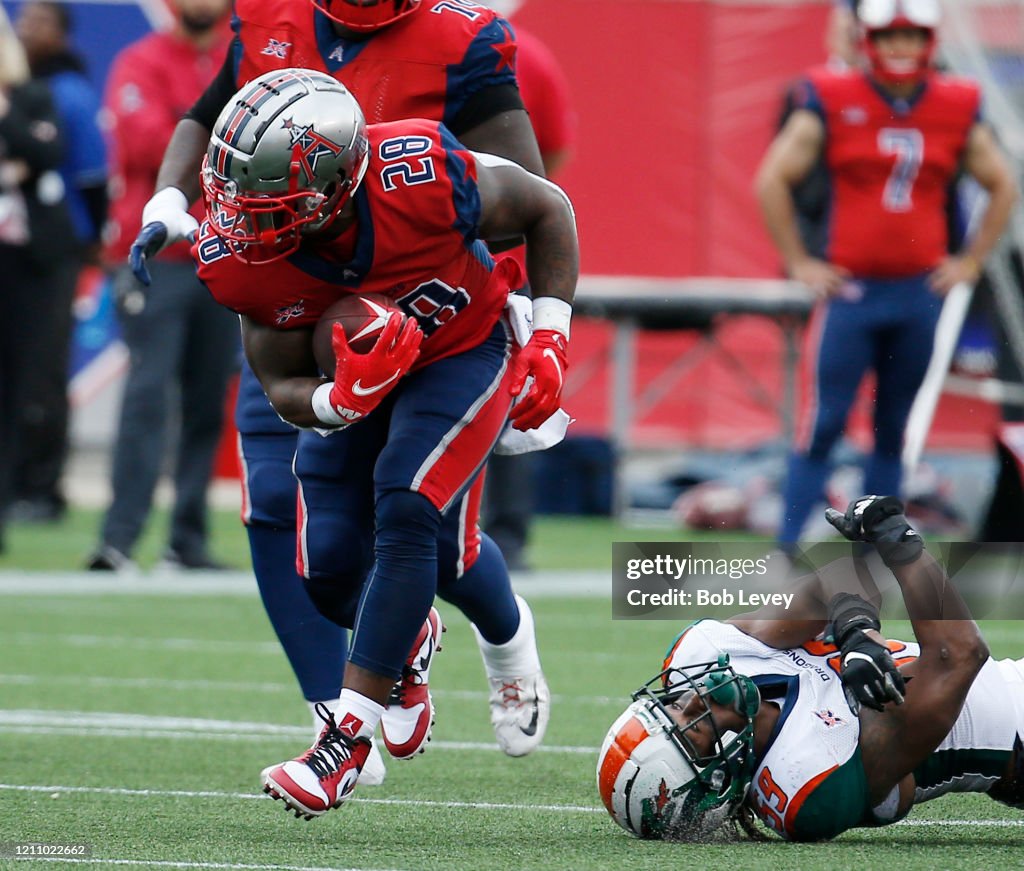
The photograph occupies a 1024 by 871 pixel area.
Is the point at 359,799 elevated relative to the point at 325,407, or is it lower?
lower

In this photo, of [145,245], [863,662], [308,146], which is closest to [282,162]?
[308,146]

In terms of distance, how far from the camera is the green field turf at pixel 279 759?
3268mm

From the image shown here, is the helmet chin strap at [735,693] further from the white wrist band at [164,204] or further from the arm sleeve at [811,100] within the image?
the arm sleeve at [811,100]

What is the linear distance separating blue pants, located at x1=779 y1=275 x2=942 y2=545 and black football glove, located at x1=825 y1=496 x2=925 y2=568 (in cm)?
341

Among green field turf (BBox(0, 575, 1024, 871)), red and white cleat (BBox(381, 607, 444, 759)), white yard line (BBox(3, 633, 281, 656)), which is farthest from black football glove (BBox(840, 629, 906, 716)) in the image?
white yard line (BBox(3, 633, 281, 656))

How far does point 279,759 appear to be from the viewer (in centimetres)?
433

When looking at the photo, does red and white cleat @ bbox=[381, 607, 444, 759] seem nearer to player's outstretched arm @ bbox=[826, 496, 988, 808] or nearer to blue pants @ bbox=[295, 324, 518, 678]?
blue pants @ bbox=[295, 324, 518, 678]

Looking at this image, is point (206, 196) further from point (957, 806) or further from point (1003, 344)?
point (1003, 344)

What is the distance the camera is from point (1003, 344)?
10500mm

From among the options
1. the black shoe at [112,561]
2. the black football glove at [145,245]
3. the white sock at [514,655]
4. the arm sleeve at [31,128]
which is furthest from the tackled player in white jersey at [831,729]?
the arm sleeve at [31,128]

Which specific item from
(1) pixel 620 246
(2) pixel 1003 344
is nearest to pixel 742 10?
(1) pixel 620 246

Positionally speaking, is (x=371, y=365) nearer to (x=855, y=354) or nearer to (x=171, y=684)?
(x=171, y=684)

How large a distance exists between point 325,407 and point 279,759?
1.07m

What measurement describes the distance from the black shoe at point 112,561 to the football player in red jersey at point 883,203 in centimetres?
260
